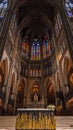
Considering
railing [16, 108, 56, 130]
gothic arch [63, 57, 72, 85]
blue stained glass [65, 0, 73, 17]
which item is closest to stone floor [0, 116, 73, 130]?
railing [16, 108, 56, 130]

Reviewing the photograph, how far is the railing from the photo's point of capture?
722 cm

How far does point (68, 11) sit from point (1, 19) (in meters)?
11.8

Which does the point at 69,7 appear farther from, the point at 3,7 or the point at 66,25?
the point at 3,7

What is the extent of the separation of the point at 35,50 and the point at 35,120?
28.4m

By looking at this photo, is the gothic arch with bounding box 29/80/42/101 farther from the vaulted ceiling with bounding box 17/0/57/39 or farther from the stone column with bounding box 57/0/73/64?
the stone column with bounding box 57/0/73/64

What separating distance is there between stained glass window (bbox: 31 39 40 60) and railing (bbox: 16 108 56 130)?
2630cm

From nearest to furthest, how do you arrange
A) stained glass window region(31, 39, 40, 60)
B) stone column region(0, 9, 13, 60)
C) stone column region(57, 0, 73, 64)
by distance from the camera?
stone column region(57, 0, 73, 64) → stone column region(0, 9, 13, 60) → stained glass window region(31, 39, 40, 60)

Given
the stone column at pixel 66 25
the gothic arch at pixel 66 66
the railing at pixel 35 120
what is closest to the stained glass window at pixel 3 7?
the stone column at pixel 66 25

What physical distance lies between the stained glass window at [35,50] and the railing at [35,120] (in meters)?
26.3

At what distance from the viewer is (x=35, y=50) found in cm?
3488

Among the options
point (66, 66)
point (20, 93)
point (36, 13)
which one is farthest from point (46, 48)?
point (20, 93)

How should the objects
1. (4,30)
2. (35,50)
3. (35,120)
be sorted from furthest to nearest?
(35,50) → (4,30) → (35,120)

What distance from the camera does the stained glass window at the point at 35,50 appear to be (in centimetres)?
3378

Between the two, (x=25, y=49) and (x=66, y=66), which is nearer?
(x=66, y=66)
